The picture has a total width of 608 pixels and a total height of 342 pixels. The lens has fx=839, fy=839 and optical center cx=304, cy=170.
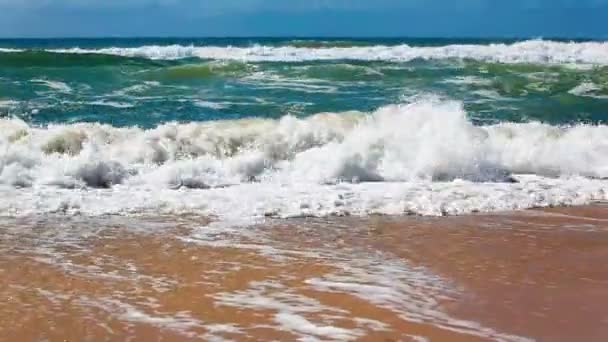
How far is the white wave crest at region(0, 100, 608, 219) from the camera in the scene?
24.2 ft

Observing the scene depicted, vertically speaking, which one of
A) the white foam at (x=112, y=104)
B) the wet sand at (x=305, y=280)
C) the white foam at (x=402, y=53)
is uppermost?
the white foam at (x=402, y=53)

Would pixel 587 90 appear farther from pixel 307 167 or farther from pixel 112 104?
pixel 307 167

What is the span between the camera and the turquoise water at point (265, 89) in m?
15.3

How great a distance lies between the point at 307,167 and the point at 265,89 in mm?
9847

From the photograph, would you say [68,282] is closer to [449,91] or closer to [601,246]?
[601,246]

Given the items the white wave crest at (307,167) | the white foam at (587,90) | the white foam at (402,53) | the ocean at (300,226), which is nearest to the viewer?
the ocean at (300,226)

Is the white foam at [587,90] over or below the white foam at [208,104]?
over

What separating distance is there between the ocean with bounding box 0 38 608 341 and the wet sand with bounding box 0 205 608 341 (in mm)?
17

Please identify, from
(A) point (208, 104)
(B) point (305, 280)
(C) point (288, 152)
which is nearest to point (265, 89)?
(A) point (208, 104)

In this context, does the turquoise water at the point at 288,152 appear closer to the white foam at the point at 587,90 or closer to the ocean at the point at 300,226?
the ocean at the point at 300,226

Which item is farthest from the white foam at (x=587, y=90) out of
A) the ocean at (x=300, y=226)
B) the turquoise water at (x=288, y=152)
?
the ocean at (x=300, y=226)

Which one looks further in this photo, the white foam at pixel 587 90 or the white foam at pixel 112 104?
the white foam at pixel 587 90

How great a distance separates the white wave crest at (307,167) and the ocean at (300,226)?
27 millimetres

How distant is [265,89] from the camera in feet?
61.8
